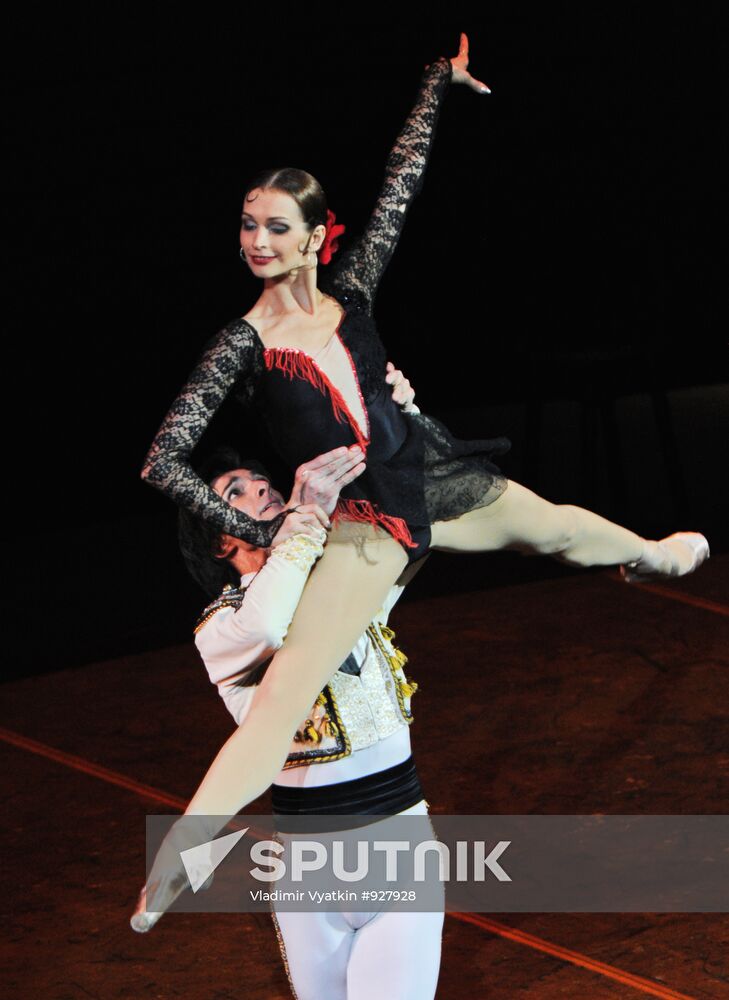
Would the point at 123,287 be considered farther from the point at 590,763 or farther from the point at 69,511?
the point at 590,763

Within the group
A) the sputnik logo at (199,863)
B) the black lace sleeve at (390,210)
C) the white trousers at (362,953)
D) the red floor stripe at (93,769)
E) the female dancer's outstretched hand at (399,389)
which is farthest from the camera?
the red floor stripe at (93,769)

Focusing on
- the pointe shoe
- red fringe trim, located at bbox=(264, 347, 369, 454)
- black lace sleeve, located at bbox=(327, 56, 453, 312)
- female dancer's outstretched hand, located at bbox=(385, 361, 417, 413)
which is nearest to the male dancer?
red fringe trim, located at bbox=(264, 347, 369, 454)

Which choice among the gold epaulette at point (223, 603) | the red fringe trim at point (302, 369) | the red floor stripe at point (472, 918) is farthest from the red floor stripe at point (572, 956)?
the red fringe trim at point (302, 369)

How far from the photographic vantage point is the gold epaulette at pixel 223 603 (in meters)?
2.44

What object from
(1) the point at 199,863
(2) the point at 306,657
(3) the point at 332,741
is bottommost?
(1) the point at 199,863

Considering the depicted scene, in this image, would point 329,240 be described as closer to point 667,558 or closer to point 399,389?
point 399,389

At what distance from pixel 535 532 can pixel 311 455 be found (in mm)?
474

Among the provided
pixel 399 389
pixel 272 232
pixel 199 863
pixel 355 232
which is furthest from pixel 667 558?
pixel 355 232

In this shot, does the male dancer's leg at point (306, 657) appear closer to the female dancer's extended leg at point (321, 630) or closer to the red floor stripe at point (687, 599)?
the female dancer's extended leg at point (321, 630)

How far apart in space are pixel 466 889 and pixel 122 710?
1513 millimetres

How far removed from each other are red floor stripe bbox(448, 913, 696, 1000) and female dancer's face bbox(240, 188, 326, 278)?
1.71 m

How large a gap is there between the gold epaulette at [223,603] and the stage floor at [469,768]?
1131 mm

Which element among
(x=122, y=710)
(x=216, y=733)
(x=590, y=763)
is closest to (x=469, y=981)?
(x=590, y=763)

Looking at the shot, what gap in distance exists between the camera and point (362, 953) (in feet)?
7.82
